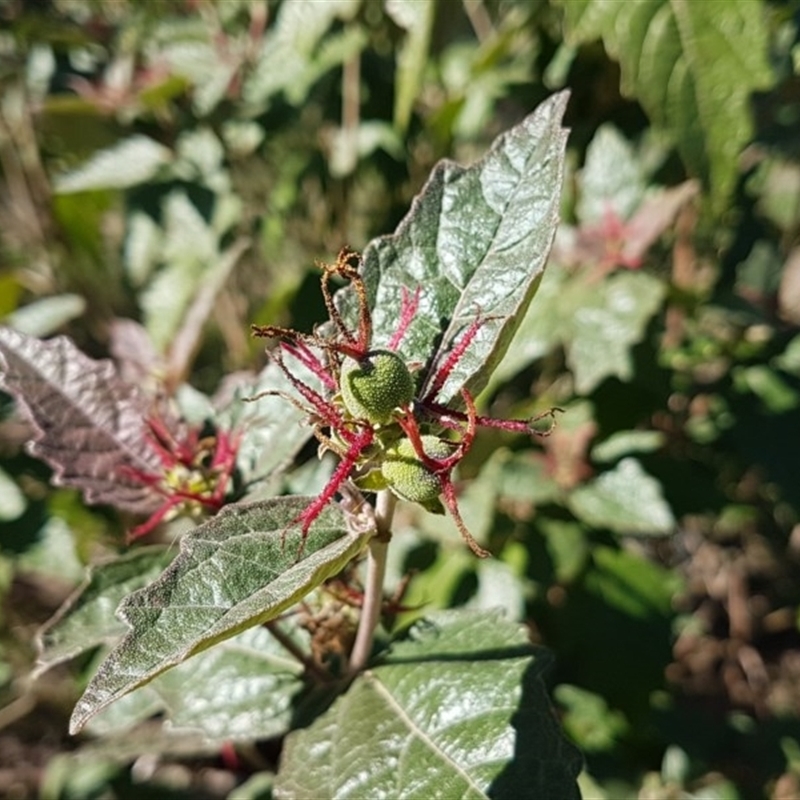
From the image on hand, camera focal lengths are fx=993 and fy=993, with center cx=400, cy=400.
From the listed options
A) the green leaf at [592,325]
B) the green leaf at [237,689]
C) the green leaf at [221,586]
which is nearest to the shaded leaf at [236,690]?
the green leaf at [237,689]

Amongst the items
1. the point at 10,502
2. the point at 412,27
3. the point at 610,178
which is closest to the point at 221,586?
the point at 412,27

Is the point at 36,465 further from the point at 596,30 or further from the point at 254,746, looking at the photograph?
the point at 596,30

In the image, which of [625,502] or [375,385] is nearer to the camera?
[375,385]

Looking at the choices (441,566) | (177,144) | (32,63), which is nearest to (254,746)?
(441,566)

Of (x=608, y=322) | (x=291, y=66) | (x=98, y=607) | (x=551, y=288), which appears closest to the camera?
(x=98, y=607)

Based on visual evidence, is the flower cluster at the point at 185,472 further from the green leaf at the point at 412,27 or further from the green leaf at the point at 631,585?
the green leaf at the point at 631,585

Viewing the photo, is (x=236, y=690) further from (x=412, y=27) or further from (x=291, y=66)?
(x=291, y=66)

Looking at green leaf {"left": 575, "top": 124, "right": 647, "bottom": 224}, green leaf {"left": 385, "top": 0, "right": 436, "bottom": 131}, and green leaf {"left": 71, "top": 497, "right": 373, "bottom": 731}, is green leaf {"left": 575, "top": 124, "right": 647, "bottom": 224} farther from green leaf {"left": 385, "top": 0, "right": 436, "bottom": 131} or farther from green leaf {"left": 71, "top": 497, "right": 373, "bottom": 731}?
green leaf {"left": 71, "top": 497, "right": 373, "bottom": 731}
